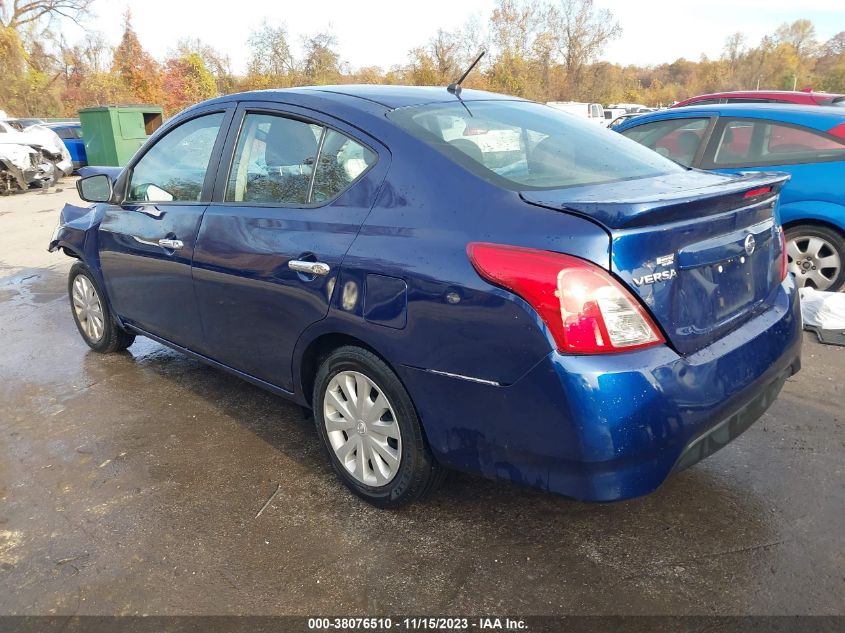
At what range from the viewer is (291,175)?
3.02 meters

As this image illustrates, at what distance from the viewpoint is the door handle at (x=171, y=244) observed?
353cm

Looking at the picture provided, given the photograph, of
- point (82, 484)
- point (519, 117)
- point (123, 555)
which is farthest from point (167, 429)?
point (519, 117)

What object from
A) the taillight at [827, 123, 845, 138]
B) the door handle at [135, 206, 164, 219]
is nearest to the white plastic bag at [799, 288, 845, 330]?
the taillight at [827, 123, 845, 138]

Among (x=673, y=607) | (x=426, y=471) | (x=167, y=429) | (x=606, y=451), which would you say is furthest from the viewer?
(x=167, y=429)

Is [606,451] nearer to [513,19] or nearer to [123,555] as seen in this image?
[123,555]

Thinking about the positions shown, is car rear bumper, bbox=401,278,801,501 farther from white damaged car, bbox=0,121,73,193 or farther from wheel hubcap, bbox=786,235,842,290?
white damaged car, bbox=0,121,73,193

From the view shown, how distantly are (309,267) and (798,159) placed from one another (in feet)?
14.9

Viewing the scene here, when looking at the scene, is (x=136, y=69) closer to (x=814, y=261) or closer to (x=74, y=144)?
(x=74, y=144)

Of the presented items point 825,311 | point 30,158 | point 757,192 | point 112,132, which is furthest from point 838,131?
point 112,132

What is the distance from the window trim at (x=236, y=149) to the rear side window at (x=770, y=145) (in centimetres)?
414

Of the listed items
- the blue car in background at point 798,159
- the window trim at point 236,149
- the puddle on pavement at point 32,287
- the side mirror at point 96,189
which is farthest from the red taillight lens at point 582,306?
the puddle on pavement at point 32,287

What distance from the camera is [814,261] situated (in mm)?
5359

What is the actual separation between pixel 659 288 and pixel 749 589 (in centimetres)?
112

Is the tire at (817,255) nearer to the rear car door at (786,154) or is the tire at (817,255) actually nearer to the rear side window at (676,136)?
the rear car door at (786,154)
